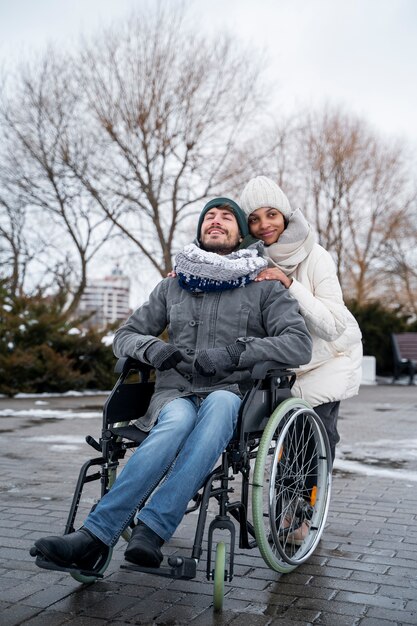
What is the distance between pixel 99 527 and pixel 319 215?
93.4ft

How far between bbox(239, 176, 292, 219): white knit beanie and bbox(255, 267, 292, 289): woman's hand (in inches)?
16.7

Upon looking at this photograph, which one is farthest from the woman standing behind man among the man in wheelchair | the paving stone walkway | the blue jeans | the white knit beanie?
the blue jeans

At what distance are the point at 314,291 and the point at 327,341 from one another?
0.25m

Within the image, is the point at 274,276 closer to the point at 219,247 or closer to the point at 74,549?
the point at 219,247

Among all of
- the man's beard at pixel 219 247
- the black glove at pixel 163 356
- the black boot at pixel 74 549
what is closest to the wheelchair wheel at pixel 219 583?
the black boot at pixel 74 549

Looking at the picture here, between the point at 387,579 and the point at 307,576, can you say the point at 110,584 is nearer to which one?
the point at 307,576

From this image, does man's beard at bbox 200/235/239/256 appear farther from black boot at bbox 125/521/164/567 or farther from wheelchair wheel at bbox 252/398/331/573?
black boot at bbox 125/521/164/567

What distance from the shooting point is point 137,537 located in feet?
8.80

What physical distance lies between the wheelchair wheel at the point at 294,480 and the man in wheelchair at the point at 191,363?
19 cm

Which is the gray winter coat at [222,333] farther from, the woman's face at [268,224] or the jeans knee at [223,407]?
the woman's face at [268,224]

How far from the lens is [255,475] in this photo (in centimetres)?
282

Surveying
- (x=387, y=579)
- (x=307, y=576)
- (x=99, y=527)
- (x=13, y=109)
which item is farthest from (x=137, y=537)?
(x=13, y=109)

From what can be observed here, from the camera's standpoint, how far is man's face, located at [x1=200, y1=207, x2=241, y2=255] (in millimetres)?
A: 3617

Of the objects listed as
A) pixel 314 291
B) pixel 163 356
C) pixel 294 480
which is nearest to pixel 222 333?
pixel 163 356
